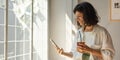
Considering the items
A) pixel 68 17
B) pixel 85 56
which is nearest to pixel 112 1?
pixel 68 17

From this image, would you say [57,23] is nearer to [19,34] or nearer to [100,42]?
[19,34]

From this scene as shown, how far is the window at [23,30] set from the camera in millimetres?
2361

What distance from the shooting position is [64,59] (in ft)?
11.3

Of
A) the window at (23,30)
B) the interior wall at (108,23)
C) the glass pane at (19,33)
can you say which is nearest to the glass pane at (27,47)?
the window at (23,30)

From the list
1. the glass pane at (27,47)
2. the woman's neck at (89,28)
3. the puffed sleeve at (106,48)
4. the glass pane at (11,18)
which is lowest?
the glass pane at (27,47)

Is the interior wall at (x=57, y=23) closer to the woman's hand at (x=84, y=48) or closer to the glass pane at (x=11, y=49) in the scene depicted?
the glass pane at (x=11, y=49)

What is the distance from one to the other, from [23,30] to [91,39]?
3.61 ft

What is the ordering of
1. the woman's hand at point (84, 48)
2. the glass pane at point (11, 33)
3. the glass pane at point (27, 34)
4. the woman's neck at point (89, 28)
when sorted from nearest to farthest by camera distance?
1. the woman's hand at point (84, 48)
2. the woman's neck at point (89, 28)
3. the glass pane at point (11, 33)
4. the glass pane at point (27, 34)

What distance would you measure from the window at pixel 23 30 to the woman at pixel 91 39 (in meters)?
0.75

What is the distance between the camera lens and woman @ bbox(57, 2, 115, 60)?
2.01 metres

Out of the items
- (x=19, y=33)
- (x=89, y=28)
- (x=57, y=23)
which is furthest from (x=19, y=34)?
(x=89, y=28)

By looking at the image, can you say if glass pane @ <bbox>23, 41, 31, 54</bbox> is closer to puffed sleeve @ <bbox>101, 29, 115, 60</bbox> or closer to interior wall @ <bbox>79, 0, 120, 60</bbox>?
interior wall @ <bbox>79, 0, 120, 60</bbox>

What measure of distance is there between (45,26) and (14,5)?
3.04ft

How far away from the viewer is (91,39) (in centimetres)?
205
